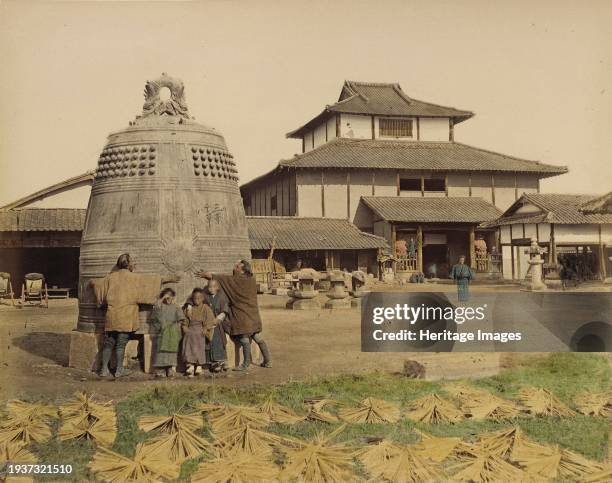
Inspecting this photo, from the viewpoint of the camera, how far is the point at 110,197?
7.48m

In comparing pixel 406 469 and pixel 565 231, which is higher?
pixel 565 231

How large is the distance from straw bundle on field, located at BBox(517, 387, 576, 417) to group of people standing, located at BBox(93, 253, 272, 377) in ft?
10.7

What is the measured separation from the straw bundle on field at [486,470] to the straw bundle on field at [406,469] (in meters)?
0.16

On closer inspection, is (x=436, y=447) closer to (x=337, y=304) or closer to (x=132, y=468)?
(x=132, y=468)

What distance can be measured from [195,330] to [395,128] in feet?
87.6

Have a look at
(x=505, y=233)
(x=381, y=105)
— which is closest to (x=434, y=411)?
(x=505, y=233)

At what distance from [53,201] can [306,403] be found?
1747 cm

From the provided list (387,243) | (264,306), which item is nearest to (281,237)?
(387,243)

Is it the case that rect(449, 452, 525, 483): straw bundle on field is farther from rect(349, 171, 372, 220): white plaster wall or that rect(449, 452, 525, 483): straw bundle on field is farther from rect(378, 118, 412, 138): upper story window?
rect(378, 118, 412, 138): upper story window

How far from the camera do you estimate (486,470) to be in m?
4.60

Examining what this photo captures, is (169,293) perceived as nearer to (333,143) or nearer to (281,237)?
(281,237)

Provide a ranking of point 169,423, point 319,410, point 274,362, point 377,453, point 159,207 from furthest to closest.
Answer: point 274,362 < point 159,207 < point 319,410 < point 169,423 < point 377,453

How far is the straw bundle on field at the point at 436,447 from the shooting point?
15.8ft

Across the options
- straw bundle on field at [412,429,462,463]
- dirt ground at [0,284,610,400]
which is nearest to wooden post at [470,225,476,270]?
dirt ground at [0,284,610,400]
